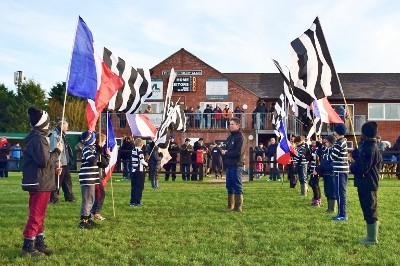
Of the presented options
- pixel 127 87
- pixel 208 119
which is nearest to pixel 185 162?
pixel 127 87

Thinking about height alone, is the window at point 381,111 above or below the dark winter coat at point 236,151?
above

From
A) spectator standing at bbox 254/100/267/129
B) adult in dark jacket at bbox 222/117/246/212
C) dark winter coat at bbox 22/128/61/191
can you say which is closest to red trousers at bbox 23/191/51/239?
dark winter coat at bbox 22/128/61/191

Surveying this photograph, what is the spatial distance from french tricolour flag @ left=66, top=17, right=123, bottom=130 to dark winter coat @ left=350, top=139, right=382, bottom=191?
4.82 m

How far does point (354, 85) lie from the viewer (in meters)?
46.5

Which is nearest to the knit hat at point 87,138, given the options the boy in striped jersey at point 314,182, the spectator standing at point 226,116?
the boy in striped jersey at point 314,182

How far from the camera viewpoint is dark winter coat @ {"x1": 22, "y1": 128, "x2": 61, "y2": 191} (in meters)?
7.46

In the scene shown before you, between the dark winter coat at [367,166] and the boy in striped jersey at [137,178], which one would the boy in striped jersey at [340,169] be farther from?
the boy in striped jersey at [137,178]

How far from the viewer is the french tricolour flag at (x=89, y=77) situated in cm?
962

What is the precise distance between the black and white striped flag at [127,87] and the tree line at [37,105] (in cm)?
4772

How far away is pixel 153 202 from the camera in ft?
44.6

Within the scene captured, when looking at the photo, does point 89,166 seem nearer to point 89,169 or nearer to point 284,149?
point 89,169

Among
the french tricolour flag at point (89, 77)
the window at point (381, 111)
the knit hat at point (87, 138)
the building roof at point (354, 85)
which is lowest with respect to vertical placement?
the knit hat at point (87, 138)

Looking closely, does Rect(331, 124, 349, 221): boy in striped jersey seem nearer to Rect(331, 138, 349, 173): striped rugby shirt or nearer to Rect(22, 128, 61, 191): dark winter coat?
Rect(331, 138, 349, 173): striped rugby shirt

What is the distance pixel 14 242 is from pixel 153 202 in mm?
5746
